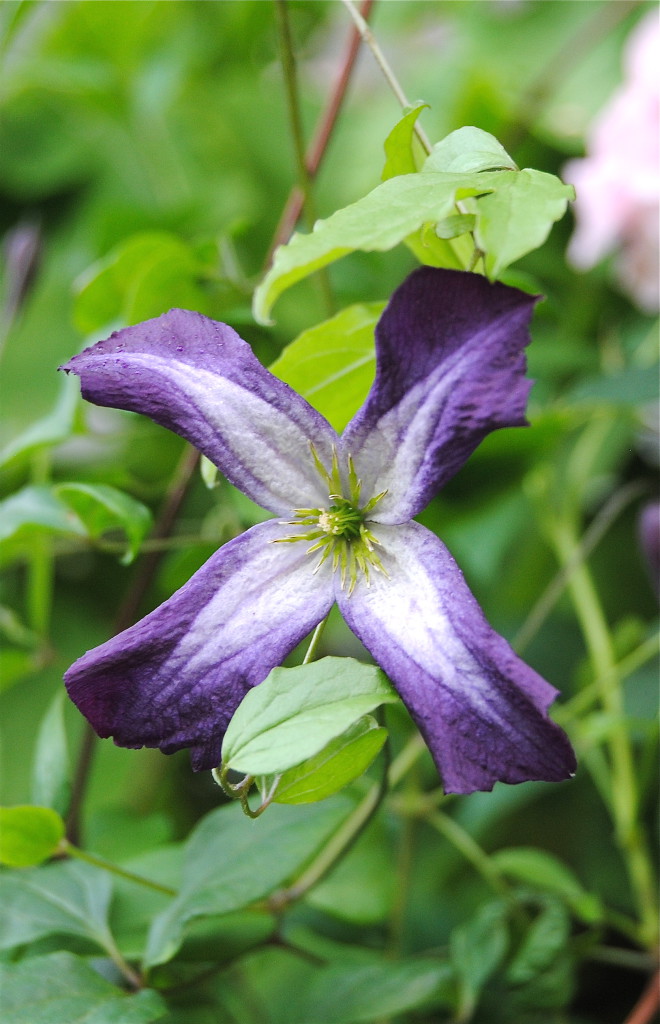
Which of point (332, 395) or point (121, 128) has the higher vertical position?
point (121, 128)

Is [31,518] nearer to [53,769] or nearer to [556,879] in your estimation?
[53,769]

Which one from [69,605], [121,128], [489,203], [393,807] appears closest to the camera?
[489,203]

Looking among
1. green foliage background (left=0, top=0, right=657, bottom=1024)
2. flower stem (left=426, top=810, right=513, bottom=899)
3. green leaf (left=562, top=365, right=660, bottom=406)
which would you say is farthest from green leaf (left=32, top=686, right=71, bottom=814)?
green leaf (left=562, top=365, right=660, bottom=406)

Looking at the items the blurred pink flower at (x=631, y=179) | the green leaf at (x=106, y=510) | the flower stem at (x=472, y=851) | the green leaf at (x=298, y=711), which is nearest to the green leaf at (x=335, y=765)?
the green leaf at (x=298, y=711)

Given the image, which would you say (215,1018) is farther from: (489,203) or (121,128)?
(121,128)

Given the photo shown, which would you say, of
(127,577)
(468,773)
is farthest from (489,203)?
(127,577)
